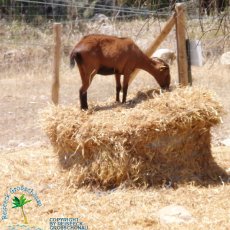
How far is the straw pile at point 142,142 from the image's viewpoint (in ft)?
15.7

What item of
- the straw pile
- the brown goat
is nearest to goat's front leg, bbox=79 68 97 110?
the brown goat

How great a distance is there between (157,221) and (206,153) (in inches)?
55.9

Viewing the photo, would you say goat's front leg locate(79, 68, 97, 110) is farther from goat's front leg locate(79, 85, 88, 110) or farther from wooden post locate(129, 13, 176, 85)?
wooden post locate(129, 13, 176, 85)

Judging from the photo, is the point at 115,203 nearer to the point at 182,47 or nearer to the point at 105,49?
the point at 105,49

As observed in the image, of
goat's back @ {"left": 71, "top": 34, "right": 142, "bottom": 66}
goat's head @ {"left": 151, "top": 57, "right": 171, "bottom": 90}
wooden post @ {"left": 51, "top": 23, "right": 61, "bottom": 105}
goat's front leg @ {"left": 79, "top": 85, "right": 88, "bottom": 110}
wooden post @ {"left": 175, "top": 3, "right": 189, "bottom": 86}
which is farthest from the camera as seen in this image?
wooden post @ {"left": 51, "top": 23, "right": 61, "bottom": 105}

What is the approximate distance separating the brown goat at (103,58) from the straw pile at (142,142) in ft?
1.43

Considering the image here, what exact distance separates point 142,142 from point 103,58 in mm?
1052

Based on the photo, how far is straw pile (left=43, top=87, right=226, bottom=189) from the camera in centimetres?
479

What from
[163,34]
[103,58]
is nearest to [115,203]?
[103,58]

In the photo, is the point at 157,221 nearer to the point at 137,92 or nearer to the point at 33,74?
the point at 137,92

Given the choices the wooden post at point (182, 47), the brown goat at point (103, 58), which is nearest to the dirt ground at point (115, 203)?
the brown goat at point (103, 58)

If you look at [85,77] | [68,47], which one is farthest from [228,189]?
[68,47]

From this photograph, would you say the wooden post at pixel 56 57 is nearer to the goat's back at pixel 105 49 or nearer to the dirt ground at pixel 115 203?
the goat's back at pixel 105 49

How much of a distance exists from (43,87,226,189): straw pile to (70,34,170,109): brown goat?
0.44 meters
